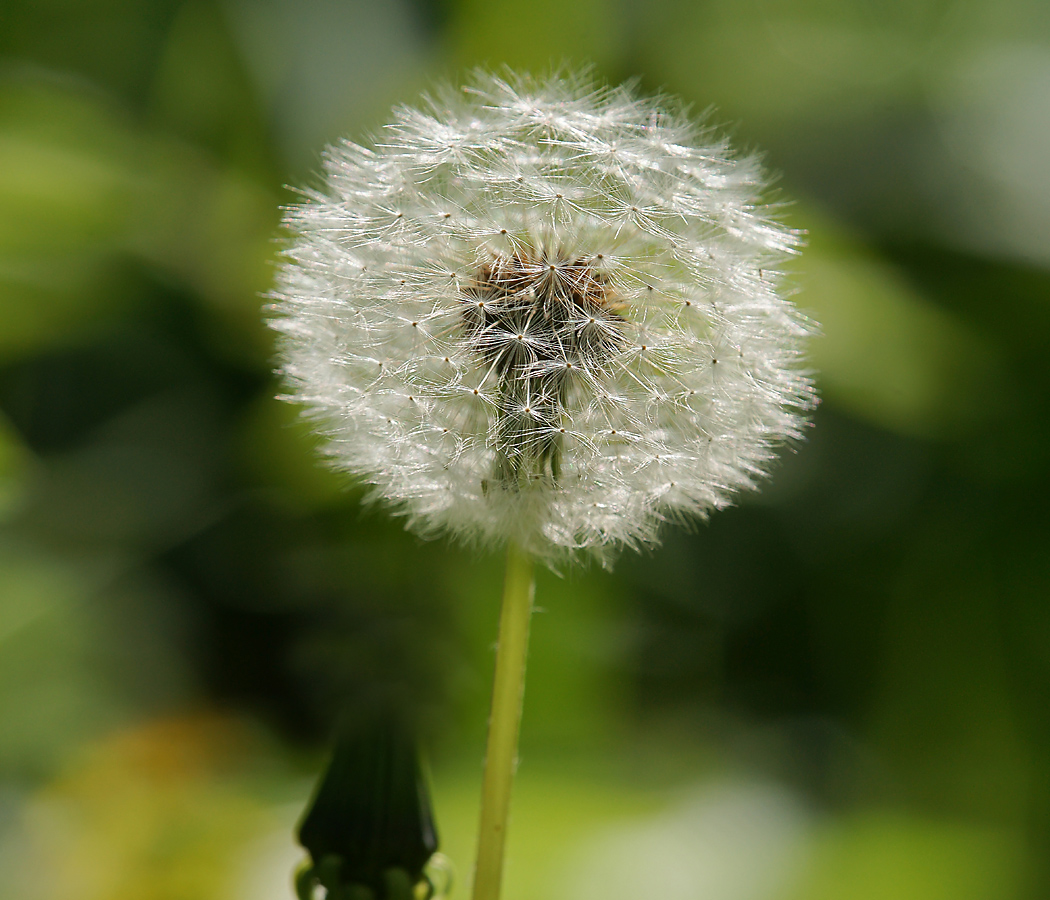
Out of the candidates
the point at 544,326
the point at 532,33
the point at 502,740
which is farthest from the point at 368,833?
the point at 532,33

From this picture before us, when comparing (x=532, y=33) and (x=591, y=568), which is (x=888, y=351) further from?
(x=532, y=33)

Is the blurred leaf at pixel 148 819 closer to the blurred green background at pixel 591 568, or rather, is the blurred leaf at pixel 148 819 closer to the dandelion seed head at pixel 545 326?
the blurred green background at pixel 591 568

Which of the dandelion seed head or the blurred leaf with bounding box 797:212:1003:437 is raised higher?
the blurred leaf with bounding box 797:212:1003:437

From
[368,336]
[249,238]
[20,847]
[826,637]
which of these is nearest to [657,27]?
[249,238]

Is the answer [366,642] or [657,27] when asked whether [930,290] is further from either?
[366,642]

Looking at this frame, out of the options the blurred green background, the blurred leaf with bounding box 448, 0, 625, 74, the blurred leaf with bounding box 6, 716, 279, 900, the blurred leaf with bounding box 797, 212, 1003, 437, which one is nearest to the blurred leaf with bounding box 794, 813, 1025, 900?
the blurred green background

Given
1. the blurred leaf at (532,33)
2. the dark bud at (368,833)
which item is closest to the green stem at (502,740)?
the dark bud at (368,833)

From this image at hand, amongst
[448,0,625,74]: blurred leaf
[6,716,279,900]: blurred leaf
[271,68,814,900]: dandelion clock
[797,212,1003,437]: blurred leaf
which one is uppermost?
[448,0,625,74]: blurred leaf

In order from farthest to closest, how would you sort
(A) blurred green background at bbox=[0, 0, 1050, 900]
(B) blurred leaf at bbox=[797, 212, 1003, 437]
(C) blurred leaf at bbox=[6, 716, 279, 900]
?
(B) blurred leaf at bbox=[797, 212, 1003, 437] → (A) blurred green background at bbox=[0, 0, 1050, 900] → (C) blurred leaf at bbox=[6, 716, 279, 900]

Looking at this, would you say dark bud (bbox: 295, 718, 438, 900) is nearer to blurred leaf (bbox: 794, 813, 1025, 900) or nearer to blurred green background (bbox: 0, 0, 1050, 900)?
blurred green background (bbox: 0, 0, 1050, 900)
